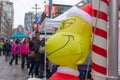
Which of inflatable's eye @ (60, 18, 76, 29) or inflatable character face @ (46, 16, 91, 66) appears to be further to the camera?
inflatable's eye @ (60, 18, 76, 29)

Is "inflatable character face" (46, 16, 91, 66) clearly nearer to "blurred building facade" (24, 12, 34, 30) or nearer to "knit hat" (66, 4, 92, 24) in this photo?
"knit hat" (66, 4, 92, 24)

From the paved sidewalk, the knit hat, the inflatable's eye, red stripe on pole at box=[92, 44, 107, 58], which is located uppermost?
the knit hat

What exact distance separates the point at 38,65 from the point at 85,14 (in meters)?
11.0

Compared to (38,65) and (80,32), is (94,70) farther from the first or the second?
(38,65)

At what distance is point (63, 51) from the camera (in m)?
5.01

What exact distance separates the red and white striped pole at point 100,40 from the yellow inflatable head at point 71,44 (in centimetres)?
72

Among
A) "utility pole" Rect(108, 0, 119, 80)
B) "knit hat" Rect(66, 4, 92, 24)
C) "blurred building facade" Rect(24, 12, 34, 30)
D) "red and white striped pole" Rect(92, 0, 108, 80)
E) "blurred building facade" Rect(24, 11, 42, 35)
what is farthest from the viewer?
"blurred building facade" Rect(24, 12, 34, 30)

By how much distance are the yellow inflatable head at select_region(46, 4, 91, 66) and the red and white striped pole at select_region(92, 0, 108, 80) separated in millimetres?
724

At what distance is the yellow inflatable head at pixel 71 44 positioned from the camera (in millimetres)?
5027

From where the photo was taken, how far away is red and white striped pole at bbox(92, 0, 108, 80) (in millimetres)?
4293

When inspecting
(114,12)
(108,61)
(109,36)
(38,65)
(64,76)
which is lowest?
(38,65)

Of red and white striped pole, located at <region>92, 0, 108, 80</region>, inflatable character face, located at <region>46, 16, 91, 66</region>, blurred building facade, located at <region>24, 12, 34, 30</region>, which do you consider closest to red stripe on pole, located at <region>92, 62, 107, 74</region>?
red and white striped pole, located at <region>92, 0, 108, 80</region>

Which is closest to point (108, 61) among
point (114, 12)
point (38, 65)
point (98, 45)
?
point (98, 45)

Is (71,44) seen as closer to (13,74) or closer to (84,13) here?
(84,13)
